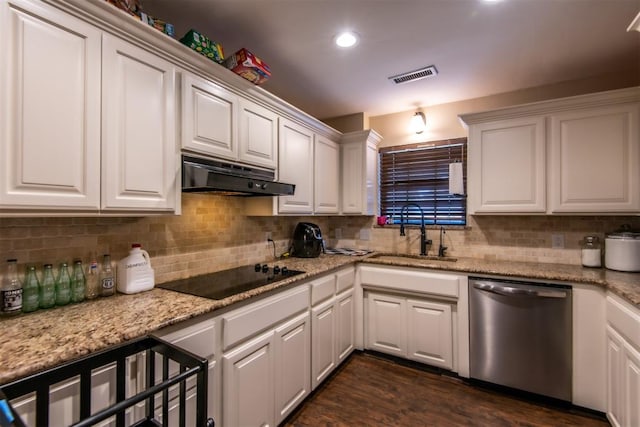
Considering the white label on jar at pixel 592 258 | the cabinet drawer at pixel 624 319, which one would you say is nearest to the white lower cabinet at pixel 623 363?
the cabinet drawer at pixel 624 319

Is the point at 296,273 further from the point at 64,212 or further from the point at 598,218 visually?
the point at 598,218

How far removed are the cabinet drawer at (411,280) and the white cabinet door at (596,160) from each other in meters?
1.03

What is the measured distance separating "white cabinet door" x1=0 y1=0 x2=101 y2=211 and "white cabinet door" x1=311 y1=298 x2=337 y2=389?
1.54 meters

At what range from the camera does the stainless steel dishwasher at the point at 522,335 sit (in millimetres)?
2029

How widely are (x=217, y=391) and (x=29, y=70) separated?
1512 mm

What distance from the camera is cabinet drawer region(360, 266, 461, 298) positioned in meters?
2.38

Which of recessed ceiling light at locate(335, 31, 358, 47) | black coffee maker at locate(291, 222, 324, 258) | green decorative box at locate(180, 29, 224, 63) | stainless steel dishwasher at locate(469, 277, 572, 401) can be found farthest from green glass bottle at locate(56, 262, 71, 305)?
stainless steel dishwasher at locate(469, 277, 572, 401)

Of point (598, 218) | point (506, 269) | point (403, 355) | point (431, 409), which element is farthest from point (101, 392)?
point (598, 218)

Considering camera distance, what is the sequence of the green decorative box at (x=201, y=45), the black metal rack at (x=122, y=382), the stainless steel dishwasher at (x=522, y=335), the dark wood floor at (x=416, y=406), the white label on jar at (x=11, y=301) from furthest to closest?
the stainless steel dishwasher at (x=522, y=335)
the dark wood floor at (x=416, y=406)
the green decorative box at (x=201, y=45)
the white label on jar at (x=11, y=301)
the black metal rack at (x=122, y=382)

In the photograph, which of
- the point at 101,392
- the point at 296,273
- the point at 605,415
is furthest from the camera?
the point at 296,273

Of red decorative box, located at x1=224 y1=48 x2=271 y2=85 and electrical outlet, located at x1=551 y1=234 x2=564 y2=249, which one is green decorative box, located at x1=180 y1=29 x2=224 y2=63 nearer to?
red decorative box, located at x1=224 y1=48 x2=271 y2=85

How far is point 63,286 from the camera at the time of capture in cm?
135

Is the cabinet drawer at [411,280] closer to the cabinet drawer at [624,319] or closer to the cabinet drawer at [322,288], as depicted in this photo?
the cabinet drawer at [322,288]

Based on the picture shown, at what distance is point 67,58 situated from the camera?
1.17 m
